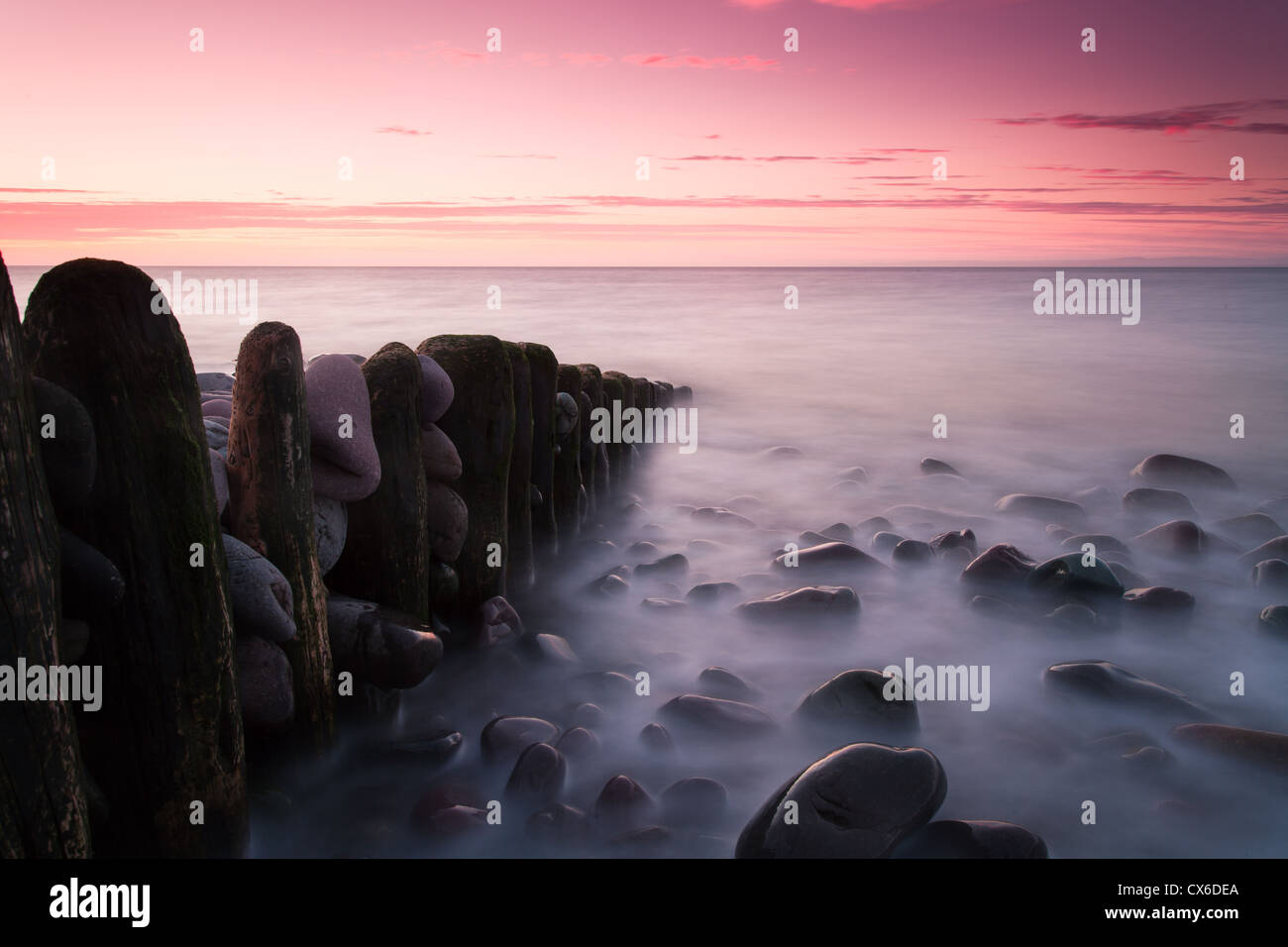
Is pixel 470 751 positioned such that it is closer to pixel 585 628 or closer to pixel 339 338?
pixel 585 628

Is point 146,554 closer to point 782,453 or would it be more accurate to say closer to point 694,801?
point 694,801

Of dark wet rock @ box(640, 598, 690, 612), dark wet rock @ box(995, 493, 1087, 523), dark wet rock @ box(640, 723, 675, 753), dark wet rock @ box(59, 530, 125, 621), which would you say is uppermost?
dark wet rock @ box(59, 530, 125, 621)

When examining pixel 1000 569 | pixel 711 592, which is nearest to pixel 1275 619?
pixel 1000 569

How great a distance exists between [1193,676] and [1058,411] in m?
10.6

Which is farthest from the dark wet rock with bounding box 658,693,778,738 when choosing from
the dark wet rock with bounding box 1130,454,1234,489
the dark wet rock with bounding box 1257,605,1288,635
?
the dark wet rock with bounding box 1130,454,1234,489

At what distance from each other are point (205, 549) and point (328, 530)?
4.55 ft

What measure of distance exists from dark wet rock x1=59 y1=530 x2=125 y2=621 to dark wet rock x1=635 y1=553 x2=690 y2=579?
467 centimetres

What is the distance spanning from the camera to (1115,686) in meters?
4.96

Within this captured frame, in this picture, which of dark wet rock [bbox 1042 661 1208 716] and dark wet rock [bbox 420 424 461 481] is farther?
dark wet rock [bbox 420 424 461 481]

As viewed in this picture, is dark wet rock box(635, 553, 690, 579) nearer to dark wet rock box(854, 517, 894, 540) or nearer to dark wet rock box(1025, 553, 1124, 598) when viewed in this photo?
dark wet rock box(854, 517, 894, 540)

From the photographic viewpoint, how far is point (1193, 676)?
5.41 m

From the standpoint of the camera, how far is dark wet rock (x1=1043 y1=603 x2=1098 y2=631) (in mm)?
5922
